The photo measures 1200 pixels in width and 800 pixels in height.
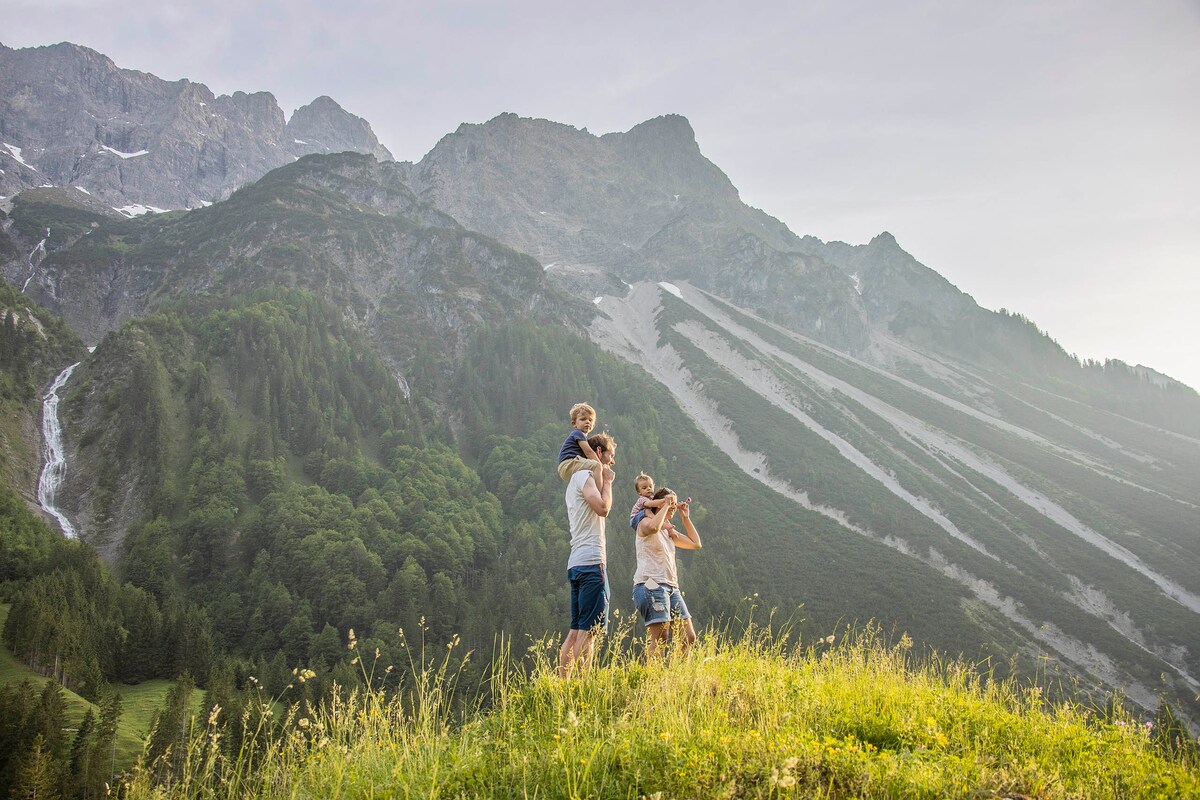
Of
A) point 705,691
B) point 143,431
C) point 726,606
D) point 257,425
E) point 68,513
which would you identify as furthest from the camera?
point 257,425

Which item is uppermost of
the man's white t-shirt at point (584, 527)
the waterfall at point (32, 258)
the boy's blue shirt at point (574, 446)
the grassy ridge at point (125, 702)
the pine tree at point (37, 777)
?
the waterfall at point (32, 258)

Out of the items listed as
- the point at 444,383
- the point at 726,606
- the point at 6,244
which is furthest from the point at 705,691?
the point at 6,244

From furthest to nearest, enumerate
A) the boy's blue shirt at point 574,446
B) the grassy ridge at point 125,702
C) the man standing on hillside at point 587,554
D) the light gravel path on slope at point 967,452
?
the light gravel path on slope at point 967,452 → the grassy ridge at point 125,702 → the boy's blue shirt at point 574,446 → the man standing on hillside at point 587,554

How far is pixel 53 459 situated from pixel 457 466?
1854 inches

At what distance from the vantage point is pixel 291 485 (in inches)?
3201

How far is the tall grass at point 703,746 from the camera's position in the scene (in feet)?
13.0

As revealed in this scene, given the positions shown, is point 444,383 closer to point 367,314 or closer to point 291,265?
point 367,314

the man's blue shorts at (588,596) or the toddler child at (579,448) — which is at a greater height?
the toddler child at (579,448)

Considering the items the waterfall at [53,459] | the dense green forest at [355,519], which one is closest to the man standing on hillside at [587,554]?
the dense green forest at [355,519]

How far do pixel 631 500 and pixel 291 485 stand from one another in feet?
140

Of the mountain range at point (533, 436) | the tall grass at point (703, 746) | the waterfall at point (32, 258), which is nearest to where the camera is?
the tall grass at point (703, 746)

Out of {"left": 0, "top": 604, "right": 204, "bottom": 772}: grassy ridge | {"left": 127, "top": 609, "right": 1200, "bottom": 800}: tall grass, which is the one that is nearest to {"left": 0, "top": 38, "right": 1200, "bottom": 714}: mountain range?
{"left": 0, "top": 604, "right": 204, "bottom": 772}: grassy ridge

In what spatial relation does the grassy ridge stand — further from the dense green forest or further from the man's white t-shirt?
the man's white t-shirt

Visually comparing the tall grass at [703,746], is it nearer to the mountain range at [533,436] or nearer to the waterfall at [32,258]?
the mountain range at [533,436]
